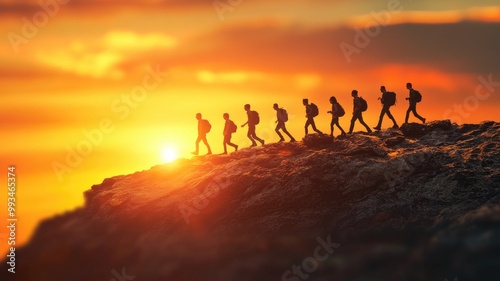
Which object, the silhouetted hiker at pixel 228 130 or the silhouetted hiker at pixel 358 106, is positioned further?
the silhouetted hiker at pixel 228 130

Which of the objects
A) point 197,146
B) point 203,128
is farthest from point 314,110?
point 197,146

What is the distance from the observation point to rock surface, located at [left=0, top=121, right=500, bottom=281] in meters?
41.6

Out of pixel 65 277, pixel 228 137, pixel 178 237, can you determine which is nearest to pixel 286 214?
pixel 178 237

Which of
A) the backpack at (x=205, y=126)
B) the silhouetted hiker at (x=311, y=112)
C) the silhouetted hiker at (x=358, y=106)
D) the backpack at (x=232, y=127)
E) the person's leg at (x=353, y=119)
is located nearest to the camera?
the silhouetted hiker at (x=358, y=106)

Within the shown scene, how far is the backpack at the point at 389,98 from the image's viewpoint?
51.4 meters

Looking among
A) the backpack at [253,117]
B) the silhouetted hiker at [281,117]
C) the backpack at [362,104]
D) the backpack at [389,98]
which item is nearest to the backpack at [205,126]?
the backpack at [253,117]

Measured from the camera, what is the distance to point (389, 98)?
51406mm

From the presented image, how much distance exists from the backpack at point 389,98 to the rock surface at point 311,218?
2.19 meters

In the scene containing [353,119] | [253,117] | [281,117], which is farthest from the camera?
[253,117]

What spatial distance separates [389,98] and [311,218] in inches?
439

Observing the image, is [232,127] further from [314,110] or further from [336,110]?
[336,110]

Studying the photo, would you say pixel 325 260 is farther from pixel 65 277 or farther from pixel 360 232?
pixel 65 277

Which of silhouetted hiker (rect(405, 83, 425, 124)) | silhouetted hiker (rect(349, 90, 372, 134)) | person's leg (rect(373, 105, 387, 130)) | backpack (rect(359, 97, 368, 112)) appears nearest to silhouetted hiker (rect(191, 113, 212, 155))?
silhouetted hiker (rect(349, 90, 372, 134))

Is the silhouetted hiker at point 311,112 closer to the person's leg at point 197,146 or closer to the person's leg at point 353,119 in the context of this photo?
the person's leg at point 353,119
